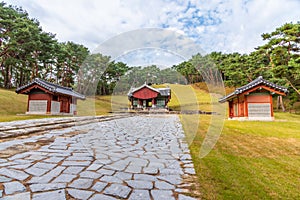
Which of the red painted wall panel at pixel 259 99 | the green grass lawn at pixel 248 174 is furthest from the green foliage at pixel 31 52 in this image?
the green grass lawn at pixel 248 174

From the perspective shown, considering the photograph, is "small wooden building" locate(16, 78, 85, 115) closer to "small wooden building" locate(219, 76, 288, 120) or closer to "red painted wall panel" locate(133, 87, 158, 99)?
"red painted wall panel" locate(133, 87, 158, 99)

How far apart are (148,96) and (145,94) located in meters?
0.57

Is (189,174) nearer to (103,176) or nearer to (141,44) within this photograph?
(103,176)

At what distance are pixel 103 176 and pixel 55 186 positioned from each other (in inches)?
24.2

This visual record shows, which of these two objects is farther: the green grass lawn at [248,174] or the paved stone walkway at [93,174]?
the green grass lawn at [248,174]

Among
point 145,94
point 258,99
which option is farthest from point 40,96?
point 258,99

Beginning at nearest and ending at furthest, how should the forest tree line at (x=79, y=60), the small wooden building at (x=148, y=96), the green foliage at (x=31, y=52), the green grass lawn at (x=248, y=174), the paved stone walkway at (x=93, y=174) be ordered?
1. the paved stone walkway at (x=93, y=174)
2. the green grass lawn at (x=248, y=174)
3. the forest tree line at (x=79, y=60)
4. the green foliage at (x=31, y=52)
5. the small wooden building at (x=148, y=96)

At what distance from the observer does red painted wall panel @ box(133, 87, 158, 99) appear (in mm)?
26969

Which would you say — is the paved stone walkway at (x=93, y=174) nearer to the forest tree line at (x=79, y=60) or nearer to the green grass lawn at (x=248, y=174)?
the green grass lawn at (x=248, y=174)

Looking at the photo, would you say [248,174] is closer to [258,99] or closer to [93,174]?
[93,174]

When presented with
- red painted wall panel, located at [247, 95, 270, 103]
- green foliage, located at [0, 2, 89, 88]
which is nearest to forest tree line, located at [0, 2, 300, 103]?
green foliage, located at [0, 2, 89, 88]

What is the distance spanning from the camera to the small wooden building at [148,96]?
2689cm

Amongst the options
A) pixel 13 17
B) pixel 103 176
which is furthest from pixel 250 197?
pixel 13 17

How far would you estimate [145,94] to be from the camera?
27.2 meters
